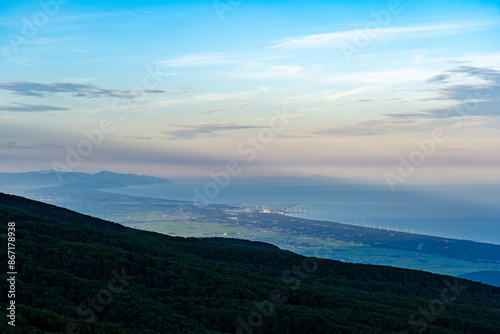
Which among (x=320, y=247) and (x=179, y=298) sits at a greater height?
(x=179, y=298)

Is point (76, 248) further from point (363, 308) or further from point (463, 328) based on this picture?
point (463, 328)

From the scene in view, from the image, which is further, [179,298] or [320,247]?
[320,247]

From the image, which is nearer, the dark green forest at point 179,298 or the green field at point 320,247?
the dark green forest at point 179,298

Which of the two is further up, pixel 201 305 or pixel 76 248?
pixel 76 248

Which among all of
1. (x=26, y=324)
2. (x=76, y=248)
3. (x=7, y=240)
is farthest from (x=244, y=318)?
(x=7, y=240)

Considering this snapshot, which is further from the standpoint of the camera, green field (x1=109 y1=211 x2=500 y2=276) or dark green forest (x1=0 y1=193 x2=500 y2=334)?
green field (x1=109 y1=211 x2=500 y2=276)

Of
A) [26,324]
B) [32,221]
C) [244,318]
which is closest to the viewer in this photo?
[26,324]

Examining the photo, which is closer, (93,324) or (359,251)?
(93,324)

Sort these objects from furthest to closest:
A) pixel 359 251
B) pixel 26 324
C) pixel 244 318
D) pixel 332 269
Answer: pixel 359 251
pixel 332 269
pixel 244 318
pixel 26 324
